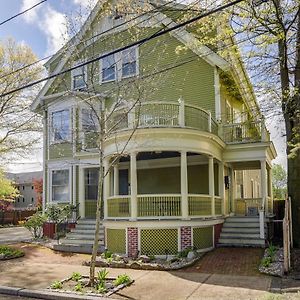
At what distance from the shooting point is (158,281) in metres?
9.95

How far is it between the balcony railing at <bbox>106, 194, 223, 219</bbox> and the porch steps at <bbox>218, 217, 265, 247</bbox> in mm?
1382

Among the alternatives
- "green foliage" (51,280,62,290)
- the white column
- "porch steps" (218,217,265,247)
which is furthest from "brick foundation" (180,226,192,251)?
the white column

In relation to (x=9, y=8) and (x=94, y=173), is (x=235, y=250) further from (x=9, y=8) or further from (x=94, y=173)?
(x=9, y=8)

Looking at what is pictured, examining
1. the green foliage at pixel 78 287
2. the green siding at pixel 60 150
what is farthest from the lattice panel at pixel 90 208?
the green foliage at pixel 78 287

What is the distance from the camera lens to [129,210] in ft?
45.8

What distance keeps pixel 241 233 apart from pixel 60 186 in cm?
968

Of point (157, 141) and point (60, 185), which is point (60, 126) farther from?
point (157, 141)

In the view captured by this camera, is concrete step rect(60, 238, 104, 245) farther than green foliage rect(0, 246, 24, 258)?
Yes

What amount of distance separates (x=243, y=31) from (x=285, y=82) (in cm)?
234

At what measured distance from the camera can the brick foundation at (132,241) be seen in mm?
13344

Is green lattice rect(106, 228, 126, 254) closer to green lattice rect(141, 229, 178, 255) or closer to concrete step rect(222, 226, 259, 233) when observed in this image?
green lattice rect(141, 229, 178, 255)

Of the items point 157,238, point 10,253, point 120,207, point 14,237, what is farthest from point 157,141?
point 14,237

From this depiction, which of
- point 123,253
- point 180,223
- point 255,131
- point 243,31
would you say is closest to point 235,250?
point 180,223

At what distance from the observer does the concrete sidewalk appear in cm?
859
